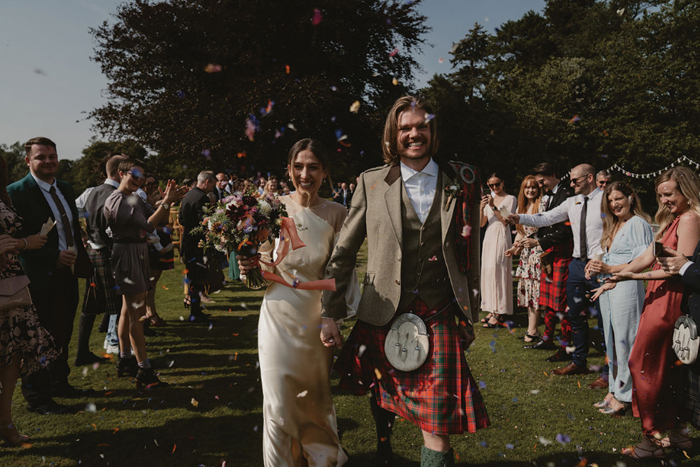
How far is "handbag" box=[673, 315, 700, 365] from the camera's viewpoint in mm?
3303

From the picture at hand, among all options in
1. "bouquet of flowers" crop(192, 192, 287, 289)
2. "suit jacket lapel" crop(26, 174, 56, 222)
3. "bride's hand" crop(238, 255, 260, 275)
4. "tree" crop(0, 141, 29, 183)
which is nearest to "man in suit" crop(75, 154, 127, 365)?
"suit jacket lapel" crop(26, 174, 56, 222)

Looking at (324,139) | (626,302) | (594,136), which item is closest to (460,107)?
(594,136)

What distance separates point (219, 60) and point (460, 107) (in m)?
16.6

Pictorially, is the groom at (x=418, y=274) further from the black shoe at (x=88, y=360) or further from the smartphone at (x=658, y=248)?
the black shoe at (x=88, y=360)

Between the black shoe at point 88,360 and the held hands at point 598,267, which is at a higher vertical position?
the held hands at point 598,267

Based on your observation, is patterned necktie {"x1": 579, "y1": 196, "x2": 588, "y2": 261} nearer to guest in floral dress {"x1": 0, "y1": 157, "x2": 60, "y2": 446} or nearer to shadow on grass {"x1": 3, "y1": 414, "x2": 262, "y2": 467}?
shadow on grass {"x1": 3, "y1": 414, "x2": 262, "y2": 467}

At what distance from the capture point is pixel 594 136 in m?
32.8

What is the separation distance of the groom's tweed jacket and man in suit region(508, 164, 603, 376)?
9.51 ft

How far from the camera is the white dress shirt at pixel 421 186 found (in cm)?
295

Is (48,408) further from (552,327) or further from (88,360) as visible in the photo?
(552,327)

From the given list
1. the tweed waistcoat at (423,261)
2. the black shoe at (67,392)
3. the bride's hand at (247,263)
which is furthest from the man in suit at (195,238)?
the tweed waistcoat at (423,261)

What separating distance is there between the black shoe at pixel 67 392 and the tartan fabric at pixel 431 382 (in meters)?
3.67

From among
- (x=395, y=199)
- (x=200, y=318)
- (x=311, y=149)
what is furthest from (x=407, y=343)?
(x=200, y=318)

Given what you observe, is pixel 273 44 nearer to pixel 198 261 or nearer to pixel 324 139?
pixel 324 139
